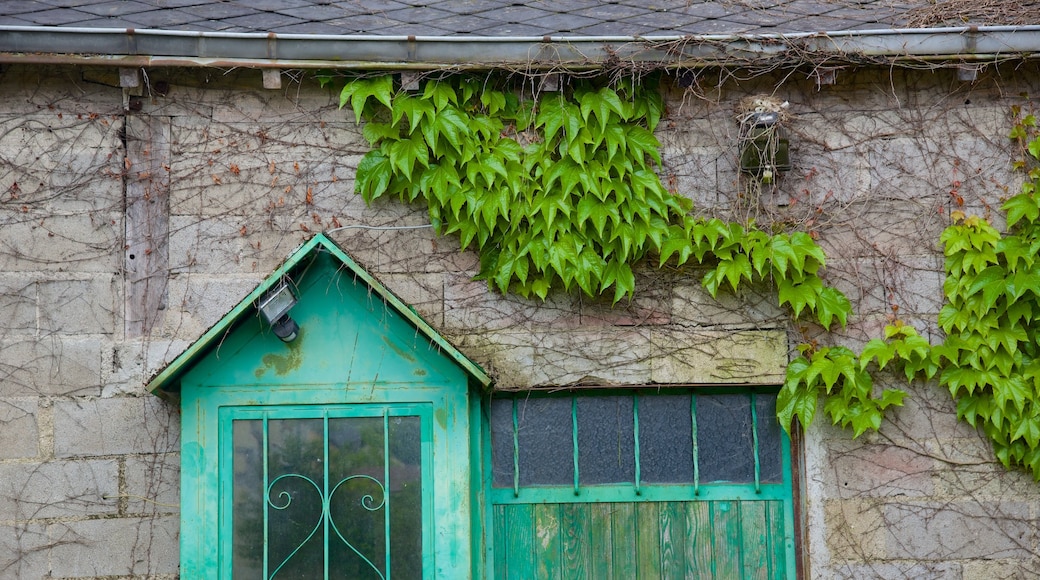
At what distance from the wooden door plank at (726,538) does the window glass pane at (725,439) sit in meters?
0.14

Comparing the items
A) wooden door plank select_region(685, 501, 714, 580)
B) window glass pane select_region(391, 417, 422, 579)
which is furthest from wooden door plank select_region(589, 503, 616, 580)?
window glass pane select_region(391, 417, 422, 579)

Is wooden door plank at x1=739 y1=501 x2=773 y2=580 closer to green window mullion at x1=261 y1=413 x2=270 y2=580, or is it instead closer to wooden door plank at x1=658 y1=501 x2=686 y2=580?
wooden door plank at x1=658 y1=501 x2=686 y2=580

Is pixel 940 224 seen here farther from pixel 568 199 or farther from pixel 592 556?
pixel 592 556

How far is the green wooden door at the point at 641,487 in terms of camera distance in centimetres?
446

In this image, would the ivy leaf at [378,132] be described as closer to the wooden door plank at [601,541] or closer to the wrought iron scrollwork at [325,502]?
the wrought iron scrollwork at [325,502]

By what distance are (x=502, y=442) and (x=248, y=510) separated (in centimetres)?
120

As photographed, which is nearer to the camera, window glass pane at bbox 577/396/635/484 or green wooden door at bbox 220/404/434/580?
green wooden door at bbox 220/404/434/580

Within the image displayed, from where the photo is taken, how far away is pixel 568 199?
172 inches

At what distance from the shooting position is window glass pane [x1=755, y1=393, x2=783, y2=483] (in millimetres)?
4527

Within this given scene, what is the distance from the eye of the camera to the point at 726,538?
4473 mm

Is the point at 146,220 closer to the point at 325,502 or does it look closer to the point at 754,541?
the point at 325,502

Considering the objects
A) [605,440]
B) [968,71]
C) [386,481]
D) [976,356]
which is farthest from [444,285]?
[968,71]

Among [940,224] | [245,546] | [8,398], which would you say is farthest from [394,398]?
[940,224]

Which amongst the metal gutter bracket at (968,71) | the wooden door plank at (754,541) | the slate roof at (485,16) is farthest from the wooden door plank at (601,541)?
the metal gutter bracket at (968,71)
